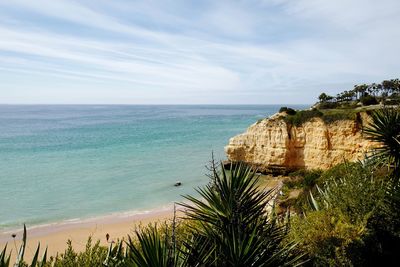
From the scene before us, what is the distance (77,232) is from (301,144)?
60.5 ft

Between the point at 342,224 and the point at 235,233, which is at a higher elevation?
the point at 235,233

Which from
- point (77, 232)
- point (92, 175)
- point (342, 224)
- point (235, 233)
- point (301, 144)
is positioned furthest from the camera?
point (92, 175)

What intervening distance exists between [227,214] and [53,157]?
1594 inches

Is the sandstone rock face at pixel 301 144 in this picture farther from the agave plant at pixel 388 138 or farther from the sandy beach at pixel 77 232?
the agave plant at pixel 388 138

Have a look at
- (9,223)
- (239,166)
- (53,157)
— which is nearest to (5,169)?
(53,157)

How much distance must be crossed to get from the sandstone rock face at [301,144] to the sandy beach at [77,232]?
10.8 metres

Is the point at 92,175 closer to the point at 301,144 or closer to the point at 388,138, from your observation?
the point at 301,144

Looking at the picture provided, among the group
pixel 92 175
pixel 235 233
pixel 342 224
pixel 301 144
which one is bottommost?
pixel 92 175

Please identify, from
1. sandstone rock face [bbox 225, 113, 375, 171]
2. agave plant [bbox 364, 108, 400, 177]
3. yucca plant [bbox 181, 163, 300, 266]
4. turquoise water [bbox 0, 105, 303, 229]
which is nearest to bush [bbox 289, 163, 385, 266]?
agave plant [bbox 364, 108, 400, 177]

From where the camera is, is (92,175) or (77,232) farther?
(92,175)

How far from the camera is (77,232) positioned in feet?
64.2

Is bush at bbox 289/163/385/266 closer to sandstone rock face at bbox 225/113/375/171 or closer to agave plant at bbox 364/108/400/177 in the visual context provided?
agave plant at bbox 364/108/400/177

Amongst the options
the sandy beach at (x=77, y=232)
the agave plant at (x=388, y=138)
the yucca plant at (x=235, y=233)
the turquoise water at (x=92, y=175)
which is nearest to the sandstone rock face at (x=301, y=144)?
the turquoise water at (x=92, y=175)

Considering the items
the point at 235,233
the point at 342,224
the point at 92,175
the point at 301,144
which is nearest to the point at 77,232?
the point at 92,175
